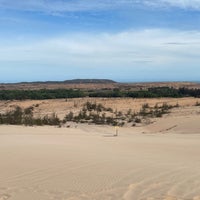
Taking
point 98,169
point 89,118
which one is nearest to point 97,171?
point 98,169

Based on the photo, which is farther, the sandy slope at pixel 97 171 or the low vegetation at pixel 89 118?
the low vegetation at pixel 89 118

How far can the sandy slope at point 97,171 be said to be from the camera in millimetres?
Answer: 6660

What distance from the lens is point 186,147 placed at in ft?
41.1

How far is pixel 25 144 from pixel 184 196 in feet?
21.4

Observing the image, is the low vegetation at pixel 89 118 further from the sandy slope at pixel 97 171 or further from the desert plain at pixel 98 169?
the sandy slope at pixel 97 171

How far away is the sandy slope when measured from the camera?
666 centimetres

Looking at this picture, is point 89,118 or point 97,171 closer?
point 97,171

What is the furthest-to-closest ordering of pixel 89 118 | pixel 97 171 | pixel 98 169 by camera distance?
1. pixel 89 118
2. pixel 98 169
3. pixel 97 171

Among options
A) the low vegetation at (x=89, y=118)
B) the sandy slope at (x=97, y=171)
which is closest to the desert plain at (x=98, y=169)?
the sandy slope at (x=97, y=171)

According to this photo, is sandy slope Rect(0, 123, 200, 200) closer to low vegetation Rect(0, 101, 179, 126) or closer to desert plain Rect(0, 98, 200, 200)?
desert plain Rect(0, 98, 200, 200)

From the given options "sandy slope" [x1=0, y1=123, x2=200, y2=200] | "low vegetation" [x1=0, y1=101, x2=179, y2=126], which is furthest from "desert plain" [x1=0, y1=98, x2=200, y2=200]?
"low vegetation" [x1=0, y1=101, x2=179, y2=126]

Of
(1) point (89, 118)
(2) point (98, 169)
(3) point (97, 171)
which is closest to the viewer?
(3) point (97, 171)

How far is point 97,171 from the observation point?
8.38 metres

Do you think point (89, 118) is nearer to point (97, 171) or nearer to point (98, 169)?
point (98, 169)
